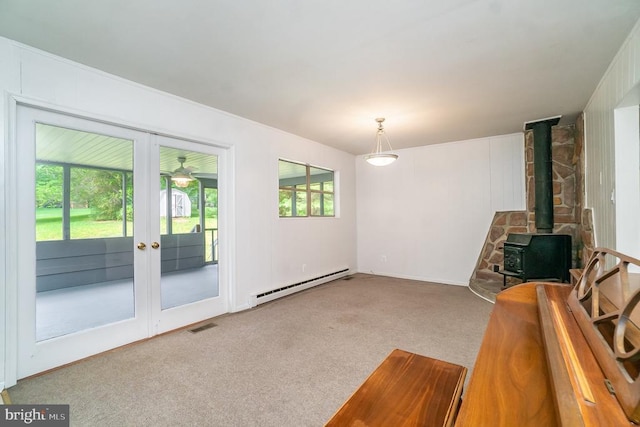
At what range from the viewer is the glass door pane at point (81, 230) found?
97.6 inches

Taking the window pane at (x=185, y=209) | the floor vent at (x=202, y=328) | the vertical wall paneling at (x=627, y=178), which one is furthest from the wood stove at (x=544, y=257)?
the window pane at (x=185, y=209)

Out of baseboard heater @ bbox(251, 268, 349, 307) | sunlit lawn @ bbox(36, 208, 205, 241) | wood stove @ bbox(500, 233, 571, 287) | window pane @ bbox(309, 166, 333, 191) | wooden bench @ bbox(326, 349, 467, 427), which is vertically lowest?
baseboard heater @ bbox(251, 268, 349, 307)

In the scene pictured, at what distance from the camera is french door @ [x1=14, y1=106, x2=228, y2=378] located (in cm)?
238

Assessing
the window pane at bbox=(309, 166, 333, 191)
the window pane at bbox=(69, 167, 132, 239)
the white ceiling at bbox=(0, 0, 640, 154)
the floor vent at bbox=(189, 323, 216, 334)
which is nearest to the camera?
the white ceiling at bbox=(0, 0, 640, 154)

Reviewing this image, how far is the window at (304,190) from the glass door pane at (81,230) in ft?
7.35

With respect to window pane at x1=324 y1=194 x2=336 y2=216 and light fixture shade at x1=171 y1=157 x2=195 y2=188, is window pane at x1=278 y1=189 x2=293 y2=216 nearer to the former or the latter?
window pane at x1=324 y1=194 x2=336 y2=216

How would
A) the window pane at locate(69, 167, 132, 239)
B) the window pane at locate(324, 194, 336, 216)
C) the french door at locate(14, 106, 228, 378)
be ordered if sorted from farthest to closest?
the window pane at locate(324, 194, 336, 216), the window pane at locate(69, 167, 132, 239), the french door at locate(14, 106, 228, 378)

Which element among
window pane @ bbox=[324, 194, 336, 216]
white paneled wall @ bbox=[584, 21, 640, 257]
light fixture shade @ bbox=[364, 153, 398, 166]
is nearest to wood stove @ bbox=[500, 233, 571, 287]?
white paneled wall @ bbox=[584, 21, 640, 257]

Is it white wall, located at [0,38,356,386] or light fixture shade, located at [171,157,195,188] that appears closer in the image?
white wall, located at [0,38,356,386]

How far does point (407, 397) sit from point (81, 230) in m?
3.00

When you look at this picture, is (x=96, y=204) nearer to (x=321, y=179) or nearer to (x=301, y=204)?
(x=301, y=204)

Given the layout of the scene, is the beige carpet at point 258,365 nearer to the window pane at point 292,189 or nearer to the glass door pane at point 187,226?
the glass door pane at point 187,226

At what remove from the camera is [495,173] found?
16.3 ft

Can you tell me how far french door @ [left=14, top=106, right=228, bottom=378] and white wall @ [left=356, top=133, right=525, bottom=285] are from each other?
3.57 m
